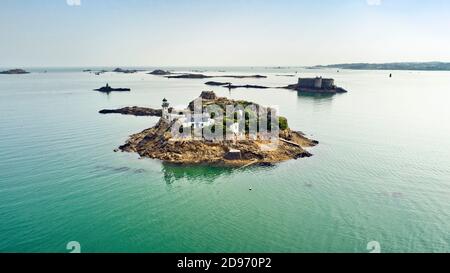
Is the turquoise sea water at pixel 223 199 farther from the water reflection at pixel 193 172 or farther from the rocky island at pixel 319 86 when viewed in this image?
the rocky island at pixel 319 86

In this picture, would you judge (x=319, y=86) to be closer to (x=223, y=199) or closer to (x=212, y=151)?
(x=212, y=151)

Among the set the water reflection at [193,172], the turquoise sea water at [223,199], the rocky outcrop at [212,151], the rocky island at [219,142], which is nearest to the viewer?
the turquoise sea water at [223,199]

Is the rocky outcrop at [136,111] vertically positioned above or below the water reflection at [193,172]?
above

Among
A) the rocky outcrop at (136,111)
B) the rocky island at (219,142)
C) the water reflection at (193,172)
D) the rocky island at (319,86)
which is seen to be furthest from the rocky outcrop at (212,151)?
the rocky island at (319,86)

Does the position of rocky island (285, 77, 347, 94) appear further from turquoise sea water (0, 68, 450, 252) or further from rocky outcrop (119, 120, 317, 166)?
rocky outcrop (119, 120, 317, 166)

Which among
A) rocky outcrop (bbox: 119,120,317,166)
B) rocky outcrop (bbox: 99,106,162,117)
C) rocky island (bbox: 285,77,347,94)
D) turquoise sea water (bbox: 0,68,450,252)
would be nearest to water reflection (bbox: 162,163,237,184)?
turquoise sea water (bbox: 0,68,450,252)

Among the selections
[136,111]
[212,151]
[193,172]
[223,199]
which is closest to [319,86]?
[136,111]
